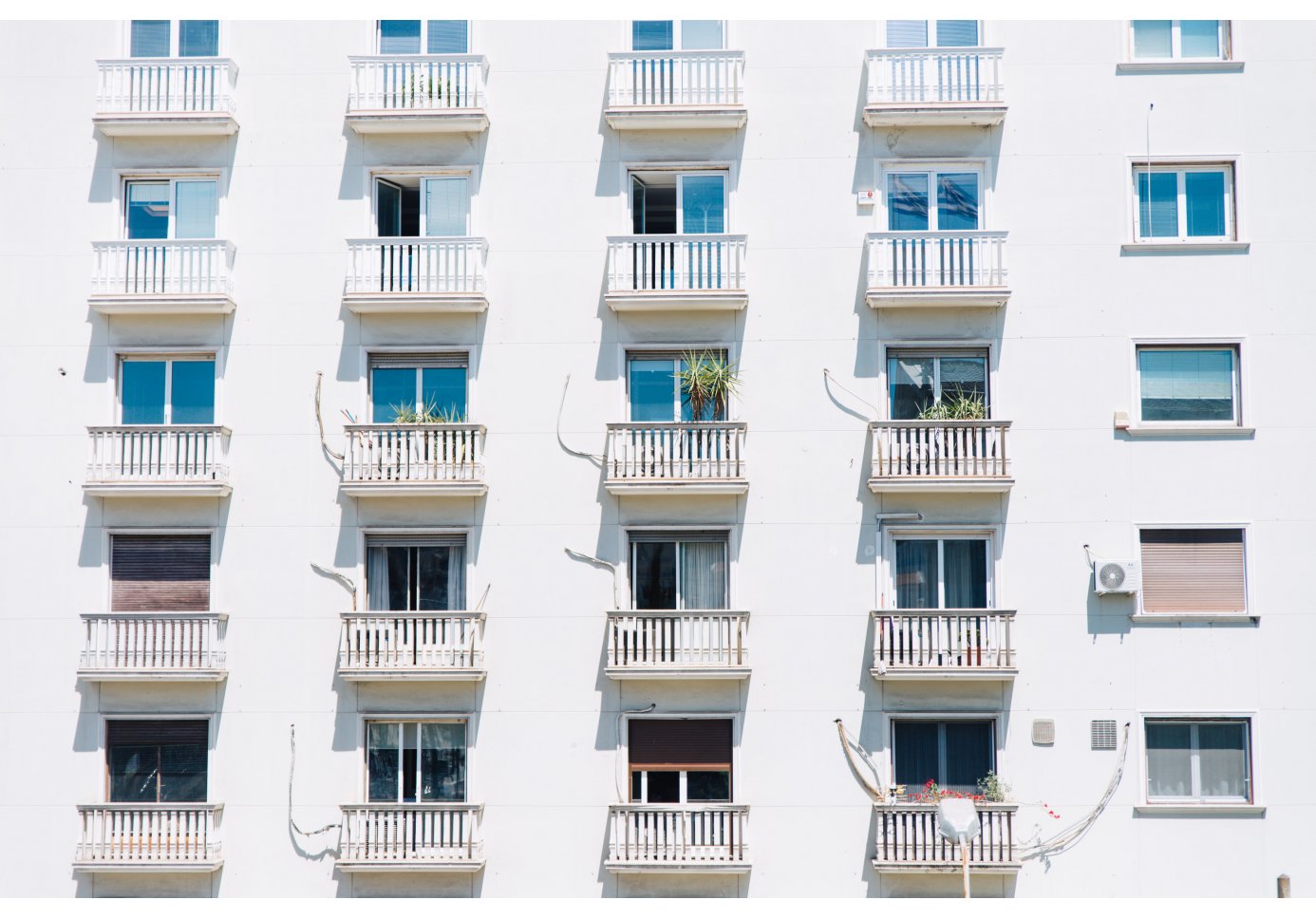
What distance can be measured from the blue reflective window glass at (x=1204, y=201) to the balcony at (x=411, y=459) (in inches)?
462

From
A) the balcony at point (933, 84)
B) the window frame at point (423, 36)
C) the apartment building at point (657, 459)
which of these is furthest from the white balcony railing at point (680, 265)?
the window frame at point (423, 36)

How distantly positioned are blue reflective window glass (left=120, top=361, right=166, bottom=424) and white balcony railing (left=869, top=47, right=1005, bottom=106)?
12.3 meters

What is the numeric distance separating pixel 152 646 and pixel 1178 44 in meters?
18.8

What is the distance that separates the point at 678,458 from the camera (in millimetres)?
21547

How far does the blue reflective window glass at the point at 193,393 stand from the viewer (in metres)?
22.5

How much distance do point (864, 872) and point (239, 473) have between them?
452 inches

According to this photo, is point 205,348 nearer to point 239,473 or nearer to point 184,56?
point 239,473

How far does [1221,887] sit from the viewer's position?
20828mm

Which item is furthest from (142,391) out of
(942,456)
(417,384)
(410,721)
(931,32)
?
(931,32)

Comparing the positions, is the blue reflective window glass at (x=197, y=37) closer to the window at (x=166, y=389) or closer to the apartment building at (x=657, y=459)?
the apartment building at (x=657, y=459)

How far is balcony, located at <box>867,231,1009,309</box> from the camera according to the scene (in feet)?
71.1

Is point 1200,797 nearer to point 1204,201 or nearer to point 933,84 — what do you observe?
point 1204,201

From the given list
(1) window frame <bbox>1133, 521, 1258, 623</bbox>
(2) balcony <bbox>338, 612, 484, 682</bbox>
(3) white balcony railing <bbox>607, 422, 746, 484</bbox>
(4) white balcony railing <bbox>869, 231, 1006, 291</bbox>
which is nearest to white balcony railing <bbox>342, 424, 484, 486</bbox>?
(2) balcony <bbox>338, 612, 484, 682</bbox>

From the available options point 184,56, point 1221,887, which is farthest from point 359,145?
point 1221,887
